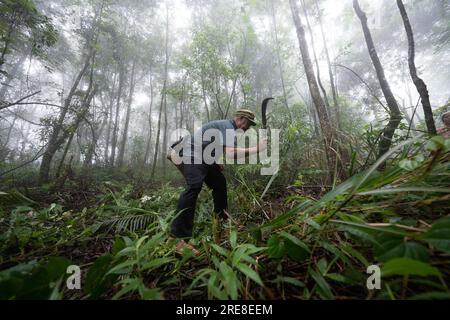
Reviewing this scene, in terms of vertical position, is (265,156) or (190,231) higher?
(265,156)

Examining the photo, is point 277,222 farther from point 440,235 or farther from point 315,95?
point 315,95

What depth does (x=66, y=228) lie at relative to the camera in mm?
1906

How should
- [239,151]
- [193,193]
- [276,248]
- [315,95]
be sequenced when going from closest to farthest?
[276,248], [193,193], [239,151], [315,95]

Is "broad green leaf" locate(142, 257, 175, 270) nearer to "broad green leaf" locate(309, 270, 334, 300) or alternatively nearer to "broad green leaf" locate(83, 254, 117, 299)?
"broad green leaf" locate(83, 254, 117, 299)

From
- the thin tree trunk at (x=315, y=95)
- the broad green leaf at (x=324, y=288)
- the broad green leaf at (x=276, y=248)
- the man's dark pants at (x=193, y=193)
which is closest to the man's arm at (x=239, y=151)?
the man's dark pants at (x=193, y=193)

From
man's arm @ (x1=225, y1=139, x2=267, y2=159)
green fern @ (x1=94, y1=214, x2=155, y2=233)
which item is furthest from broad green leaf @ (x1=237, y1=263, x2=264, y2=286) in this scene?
green fern @ (x1=94, y1=214, x2=155, y2=233)

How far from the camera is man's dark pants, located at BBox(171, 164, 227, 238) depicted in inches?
69.5

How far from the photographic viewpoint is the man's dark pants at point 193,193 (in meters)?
1.77

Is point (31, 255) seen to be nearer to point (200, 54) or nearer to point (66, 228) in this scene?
point (66, 228)

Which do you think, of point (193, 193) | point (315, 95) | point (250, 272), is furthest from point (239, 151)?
point (315, 95)

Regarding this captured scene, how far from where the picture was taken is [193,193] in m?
1.92

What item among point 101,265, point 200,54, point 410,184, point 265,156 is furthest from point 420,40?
point 101,265

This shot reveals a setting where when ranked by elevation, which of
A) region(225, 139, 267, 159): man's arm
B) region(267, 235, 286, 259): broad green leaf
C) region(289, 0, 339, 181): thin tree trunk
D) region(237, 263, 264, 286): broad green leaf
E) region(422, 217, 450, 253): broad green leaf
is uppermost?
region(289, 0, 339, 181): thin tree trunk

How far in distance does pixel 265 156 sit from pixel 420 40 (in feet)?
66.7
